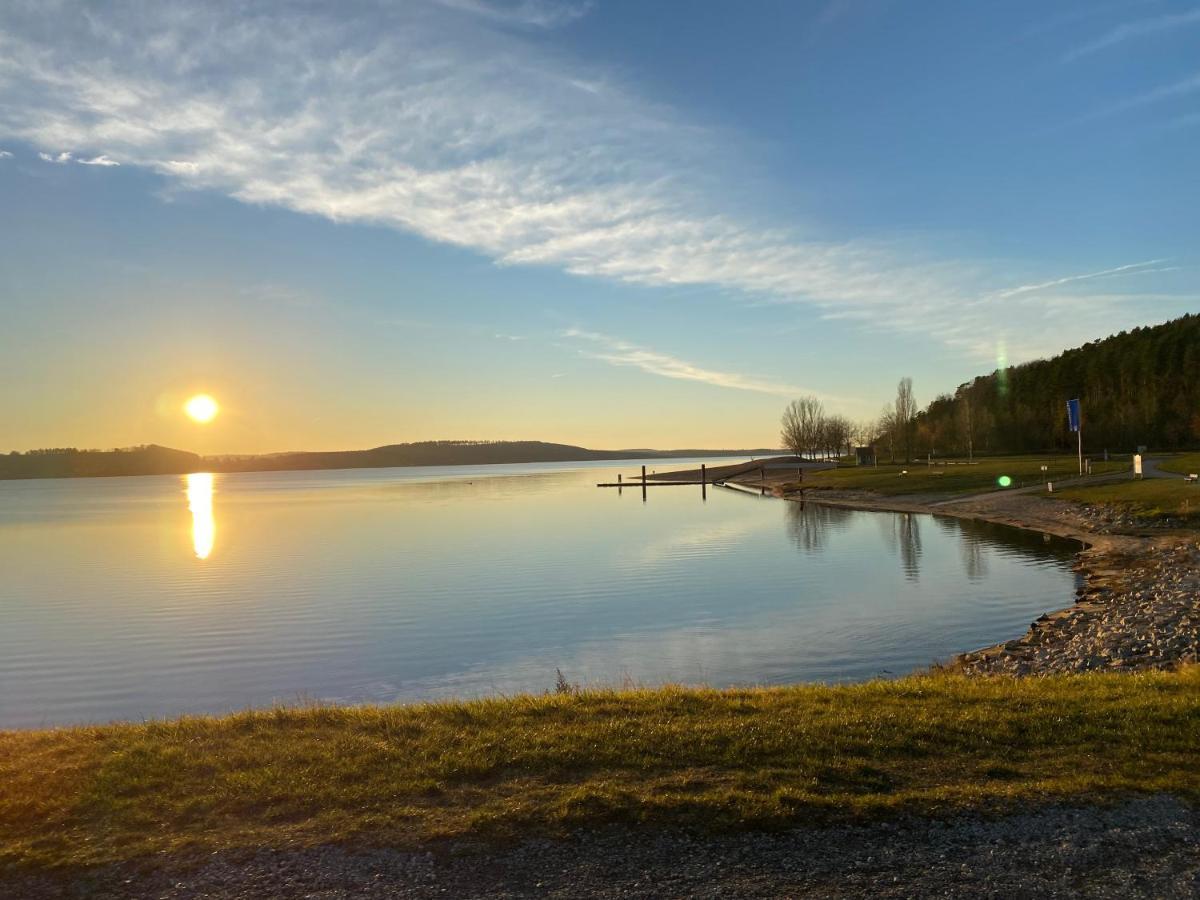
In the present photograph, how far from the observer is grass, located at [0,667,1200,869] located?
23.8ft

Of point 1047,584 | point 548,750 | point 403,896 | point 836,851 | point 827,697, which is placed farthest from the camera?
point 1047,584

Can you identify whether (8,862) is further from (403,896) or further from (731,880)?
(731,880)

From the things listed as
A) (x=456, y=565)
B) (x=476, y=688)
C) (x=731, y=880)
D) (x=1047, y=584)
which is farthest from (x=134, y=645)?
(x=1047, y=584)

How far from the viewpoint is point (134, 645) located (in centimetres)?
2284

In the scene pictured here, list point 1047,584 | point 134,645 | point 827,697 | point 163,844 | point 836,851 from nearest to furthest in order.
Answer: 1. point 836,851
2. point 163,844
3. point 827,697
4. point 134,645
5. point 1047,584

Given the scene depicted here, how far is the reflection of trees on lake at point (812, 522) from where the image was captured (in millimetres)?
44763

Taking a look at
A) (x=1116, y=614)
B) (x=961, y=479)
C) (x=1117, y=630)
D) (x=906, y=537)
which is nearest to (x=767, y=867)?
(x=1117, y=630)

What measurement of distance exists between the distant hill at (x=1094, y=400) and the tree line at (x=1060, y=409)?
0.16m

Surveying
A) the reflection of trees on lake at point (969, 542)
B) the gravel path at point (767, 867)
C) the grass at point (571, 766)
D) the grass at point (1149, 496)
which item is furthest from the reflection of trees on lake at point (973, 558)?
the gravel path at point (767, 867)

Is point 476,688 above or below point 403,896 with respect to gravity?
below

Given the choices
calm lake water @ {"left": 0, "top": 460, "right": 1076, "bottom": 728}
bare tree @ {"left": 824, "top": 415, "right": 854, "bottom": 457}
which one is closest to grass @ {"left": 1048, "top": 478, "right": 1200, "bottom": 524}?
calm lake water @ {"left": 0, "top": 460, "right": 1076, "bottom": 728}

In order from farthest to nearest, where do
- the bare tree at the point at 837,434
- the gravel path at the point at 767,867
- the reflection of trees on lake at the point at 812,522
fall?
1. the bare tree at the point at 837,434
2. the reflection of trees on lake at the point at 812,522
3. the gravel path at the point at 767,867

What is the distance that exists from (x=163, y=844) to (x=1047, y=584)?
28.1 m

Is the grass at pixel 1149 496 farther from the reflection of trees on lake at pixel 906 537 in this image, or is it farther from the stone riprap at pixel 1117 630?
the stone riprap at pixel 1117 630
